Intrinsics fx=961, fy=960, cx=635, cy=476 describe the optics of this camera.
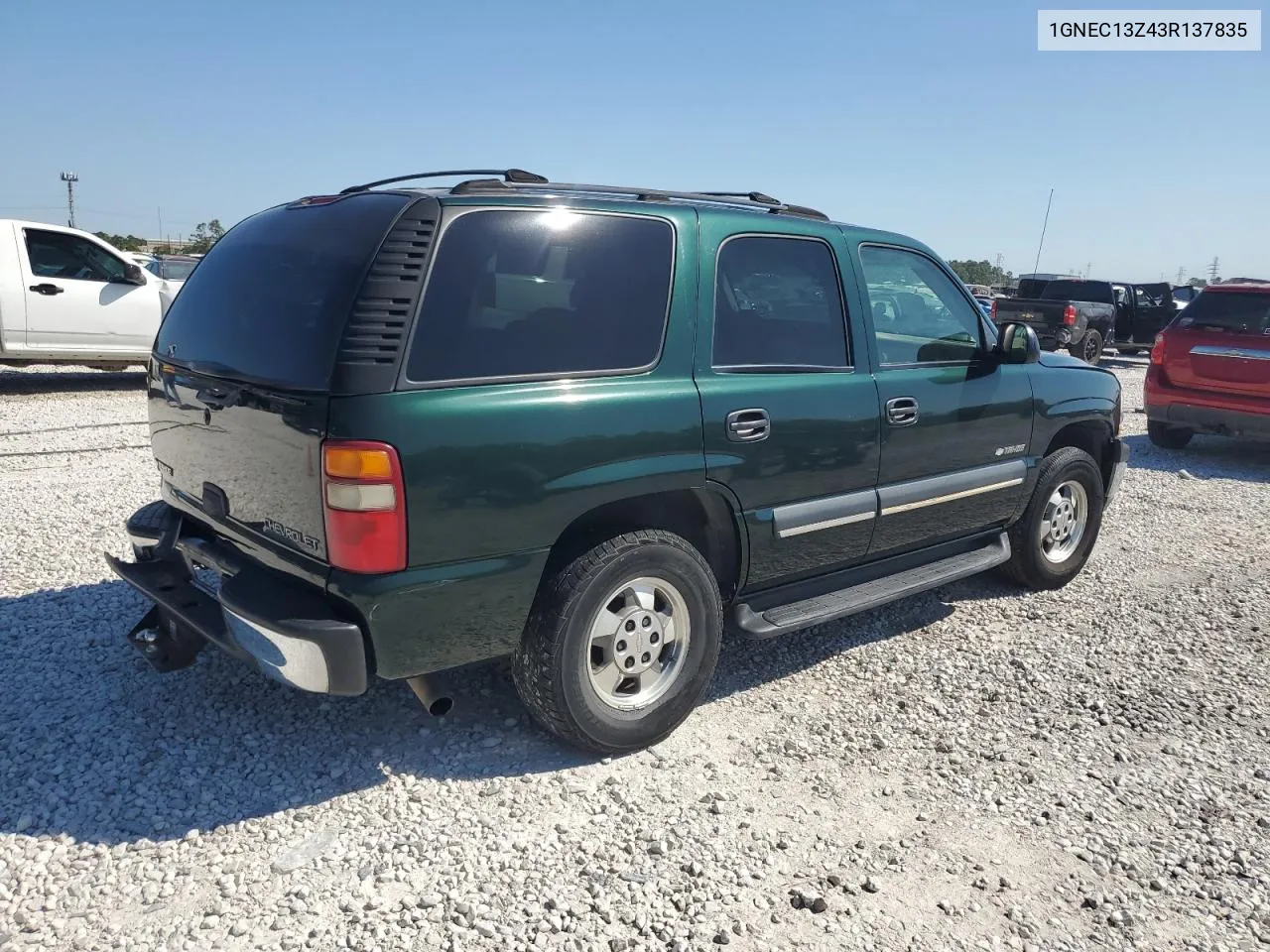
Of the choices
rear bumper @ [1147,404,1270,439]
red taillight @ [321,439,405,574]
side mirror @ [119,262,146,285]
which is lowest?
rear bumper @ [1147,404,1270,439]

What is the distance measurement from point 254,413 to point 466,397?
26.5 inches

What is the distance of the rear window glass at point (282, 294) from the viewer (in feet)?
9.36

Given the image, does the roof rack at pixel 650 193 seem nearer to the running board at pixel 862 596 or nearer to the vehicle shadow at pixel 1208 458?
the running board at pixel 862 596

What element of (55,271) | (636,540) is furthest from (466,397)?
(55,271)

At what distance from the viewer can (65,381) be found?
39.3 ft

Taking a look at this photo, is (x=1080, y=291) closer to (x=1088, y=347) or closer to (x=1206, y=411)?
(x=1088, y=347)

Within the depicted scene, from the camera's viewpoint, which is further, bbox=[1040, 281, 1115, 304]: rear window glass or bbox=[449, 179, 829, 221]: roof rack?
bbox=[1040, 281, 1115, 304]: rear window glass

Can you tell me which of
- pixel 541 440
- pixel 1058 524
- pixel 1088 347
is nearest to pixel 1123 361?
pixel 1088 347

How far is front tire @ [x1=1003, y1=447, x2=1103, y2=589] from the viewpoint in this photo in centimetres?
502

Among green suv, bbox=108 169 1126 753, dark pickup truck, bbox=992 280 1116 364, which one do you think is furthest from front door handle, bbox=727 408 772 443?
dark pickup truck, bbox=992 280 1116 364

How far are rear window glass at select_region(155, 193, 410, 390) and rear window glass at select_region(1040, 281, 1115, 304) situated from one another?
1910 cm

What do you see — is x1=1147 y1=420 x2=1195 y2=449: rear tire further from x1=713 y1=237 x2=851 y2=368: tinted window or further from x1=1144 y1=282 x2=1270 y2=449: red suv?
x1=713 y1=237 x2=851 y2=368: tinted window

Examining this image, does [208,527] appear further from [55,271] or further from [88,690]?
[55,271]

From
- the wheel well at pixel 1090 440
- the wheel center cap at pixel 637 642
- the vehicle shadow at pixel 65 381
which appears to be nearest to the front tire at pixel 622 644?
the wheel center cap at pixel 637 642
